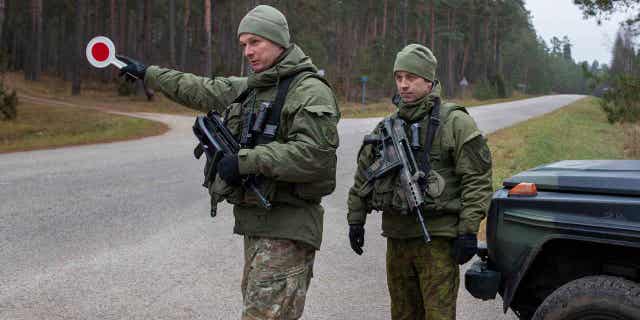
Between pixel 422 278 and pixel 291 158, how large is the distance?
3.78ft

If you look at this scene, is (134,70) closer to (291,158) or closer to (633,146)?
(291,158)

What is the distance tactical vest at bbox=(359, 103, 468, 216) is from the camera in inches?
132

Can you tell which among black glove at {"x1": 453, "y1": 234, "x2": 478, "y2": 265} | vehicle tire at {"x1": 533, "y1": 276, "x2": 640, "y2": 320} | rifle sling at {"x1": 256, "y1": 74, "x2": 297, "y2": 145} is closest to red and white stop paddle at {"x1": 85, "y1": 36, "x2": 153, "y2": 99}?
rifle sling at {"x1": 256, "y1": 74, "x2": 297, "y2": 145}

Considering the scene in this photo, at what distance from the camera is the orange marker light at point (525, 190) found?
3193 mm

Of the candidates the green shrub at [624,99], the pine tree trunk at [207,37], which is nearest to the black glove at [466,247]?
the green shrub at [624,99]

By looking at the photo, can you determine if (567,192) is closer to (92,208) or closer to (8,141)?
(92,208)

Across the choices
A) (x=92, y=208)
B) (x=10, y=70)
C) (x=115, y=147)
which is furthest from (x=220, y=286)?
(x=10, y=70)

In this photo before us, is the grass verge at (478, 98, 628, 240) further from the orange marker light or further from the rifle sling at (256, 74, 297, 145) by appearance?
the rifle sling at (256, 74, 297, 145)

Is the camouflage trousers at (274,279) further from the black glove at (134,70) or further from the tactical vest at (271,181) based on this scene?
the black glove at (134,70)

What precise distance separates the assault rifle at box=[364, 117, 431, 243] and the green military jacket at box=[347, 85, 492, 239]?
5 centimetres

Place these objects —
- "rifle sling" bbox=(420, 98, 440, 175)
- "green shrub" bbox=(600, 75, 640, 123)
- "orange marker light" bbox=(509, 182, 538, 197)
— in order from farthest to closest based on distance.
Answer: "green shrub" bbox=(600, 75, 640, 123) < "rifle sling" bbox=(420, 98, 440, 175) < "orange marker light" bbox=(509, 182, 538, 197)

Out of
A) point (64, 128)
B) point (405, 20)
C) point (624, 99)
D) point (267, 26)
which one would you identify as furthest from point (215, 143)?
point (405, 20)

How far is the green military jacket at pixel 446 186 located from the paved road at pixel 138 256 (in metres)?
1.48

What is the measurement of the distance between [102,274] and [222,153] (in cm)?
324
